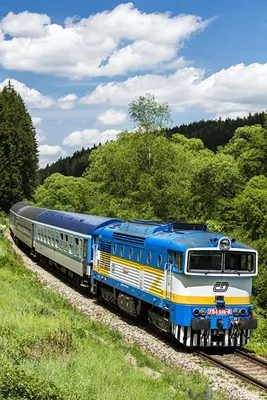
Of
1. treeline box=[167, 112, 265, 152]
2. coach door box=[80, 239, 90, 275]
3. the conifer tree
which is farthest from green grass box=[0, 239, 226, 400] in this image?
treeline box=[167, 112, 265, 152]

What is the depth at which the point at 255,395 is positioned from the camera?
472 inches

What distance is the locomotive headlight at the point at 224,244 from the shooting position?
51.3 feet

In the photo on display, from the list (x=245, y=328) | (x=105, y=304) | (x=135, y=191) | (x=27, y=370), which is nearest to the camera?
(x=27, y=370)

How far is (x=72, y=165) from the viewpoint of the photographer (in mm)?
149000

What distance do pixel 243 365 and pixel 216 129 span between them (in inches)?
4686

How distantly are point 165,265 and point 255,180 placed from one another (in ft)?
76.1

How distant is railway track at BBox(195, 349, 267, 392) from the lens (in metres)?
13.0

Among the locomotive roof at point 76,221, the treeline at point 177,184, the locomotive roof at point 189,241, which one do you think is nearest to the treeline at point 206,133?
the treeline at point 177,184

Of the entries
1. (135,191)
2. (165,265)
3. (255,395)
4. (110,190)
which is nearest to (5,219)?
(110,190)

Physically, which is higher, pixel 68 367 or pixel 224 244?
pixel 224 244

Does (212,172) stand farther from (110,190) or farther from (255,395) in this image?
(255,395)

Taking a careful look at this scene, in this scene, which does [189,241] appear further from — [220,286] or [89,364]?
[89,364]

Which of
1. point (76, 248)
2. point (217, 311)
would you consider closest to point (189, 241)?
point (217, 311)

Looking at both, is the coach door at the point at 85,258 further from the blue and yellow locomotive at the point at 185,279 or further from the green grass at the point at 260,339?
the green grass at the point at 260,339
